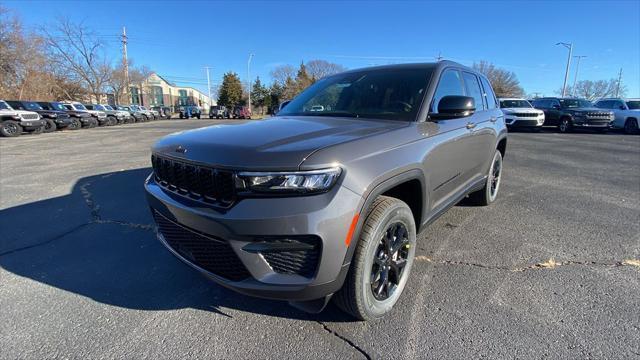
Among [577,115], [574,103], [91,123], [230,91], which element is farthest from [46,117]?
[230,91]

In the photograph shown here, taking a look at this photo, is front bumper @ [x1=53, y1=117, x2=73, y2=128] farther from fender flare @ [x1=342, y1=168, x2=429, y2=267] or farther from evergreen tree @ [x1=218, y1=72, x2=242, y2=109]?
evergreen tree @ [x1=218, y1=72, x2=242, y2=109]

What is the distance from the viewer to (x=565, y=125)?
18078 millimetres

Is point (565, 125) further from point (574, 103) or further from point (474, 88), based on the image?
point (474, 88)

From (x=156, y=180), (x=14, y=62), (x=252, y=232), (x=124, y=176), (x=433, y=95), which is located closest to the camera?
(x=252, y=232)

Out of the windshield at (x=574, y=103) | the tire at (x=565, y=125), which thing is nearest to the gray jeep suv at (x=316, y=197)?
the tire at (x=565, y=125)

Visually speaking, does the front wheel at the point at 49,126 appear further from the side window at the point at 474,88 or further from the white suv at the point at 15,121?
the side window at the point at 474,88

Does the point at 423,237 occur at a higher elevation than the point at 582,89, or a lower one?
lower

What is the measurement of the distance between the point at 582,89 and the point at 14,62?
103137 mm

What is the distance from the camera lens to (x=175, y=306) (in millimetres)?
2562

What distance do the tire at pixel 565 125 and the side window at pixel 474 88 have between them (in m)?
17.3

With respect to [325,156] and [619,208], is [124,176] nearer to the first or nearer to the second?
[325,156]

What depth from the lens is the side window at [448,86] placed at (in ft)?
9.89

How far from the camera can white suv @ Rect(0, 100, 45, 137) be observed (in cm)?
→ 1673

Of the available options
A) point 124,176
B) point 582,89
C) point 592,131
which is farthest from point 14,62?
point 582,89
